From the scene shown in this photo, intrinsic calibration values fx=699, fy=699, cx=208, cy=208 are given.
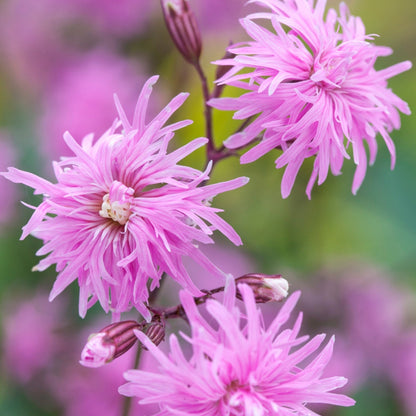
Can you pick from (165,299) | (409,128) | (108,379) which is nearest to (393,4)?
(409,128)

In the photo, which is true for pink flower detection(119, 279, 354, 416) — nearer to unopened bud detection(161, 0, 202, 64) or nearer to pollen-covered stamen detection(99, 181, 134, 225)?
pollen-covered stamen detection(99, 181, 134, 225)

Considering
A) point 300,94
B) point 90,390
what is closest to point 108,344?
point 300,94

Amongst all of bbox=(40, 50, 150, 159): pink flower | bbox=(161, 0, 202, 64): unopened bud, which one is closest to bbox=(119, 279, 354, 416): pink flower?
bbox=(161, 0, 202, 64): unopened bud

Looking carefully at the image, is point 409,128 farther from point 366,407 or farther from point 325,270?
point 366,407

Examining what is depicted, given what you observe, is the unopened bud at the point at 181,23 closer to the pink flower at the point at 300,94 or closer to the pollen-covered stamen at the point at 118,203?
the pink flower at the point at 300,94

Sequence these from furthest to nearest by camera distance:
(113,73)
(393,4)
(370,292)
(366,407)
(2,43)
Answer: (393,4) < (2,43) < (113,73) < (370,292) < (366,407)

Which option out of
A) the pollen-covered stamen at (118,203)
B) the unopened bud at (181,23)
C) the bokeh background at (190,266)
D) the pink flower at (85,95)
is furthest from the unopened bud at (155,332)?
the pink flower at (85,95)
